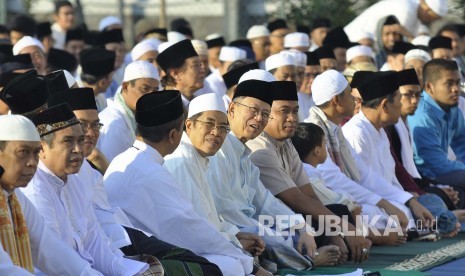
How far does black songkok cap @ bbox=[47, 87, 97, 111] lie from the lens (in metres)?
6.73

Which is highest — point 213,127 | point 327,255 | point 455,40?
point 455,40

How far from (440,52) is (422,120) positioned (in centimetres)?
241

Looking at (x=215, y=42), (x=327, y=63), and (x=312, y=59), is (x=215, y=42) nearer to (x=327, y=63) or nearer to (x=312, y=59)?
(x=327, y=63)

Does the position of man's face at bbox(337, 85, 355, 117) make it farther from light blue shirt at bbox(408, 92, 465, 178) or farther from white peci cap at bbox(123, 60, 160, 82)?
light blue shirt at bbox(408, 92, 465, 178)

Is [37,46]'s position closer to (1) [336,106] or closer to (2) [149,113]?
(1) [336,106]

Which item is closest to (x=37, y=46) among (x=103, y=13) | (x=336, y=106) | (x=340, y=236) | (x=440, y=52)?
(x=336, y=106)

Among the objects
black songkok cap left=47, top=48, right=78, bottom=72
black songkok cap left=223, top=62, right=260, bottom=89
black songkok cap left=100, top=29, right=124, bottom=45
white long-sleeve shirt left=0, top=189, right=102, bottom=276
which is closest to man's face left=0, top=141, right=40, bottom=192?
white long-sleeve shirt left=0, top=189, right=102, bottom=276

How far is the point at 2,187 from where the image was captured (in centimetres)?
544

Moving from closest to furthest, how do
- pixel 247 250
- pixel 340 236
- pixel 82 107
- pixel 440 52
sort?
pixel 82 107 → pixel 247 250 → pixel 340 236 → pixel 440 52

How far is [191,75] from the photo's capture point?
31.1ft

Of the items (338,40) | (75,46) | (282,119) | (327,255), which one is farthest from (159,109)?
(338,40)

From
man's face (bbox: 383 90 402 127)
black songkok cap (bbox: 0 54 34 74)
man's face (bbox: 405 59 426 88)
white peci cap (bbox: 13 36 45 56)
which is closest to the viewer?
black songkok cap (bbox: 0 54 34 74)

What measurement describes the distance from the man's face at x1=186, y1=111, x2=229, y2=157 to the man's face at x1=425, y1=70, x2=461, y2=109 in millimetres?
4140

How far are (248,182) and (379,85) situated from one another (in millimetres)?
1991
